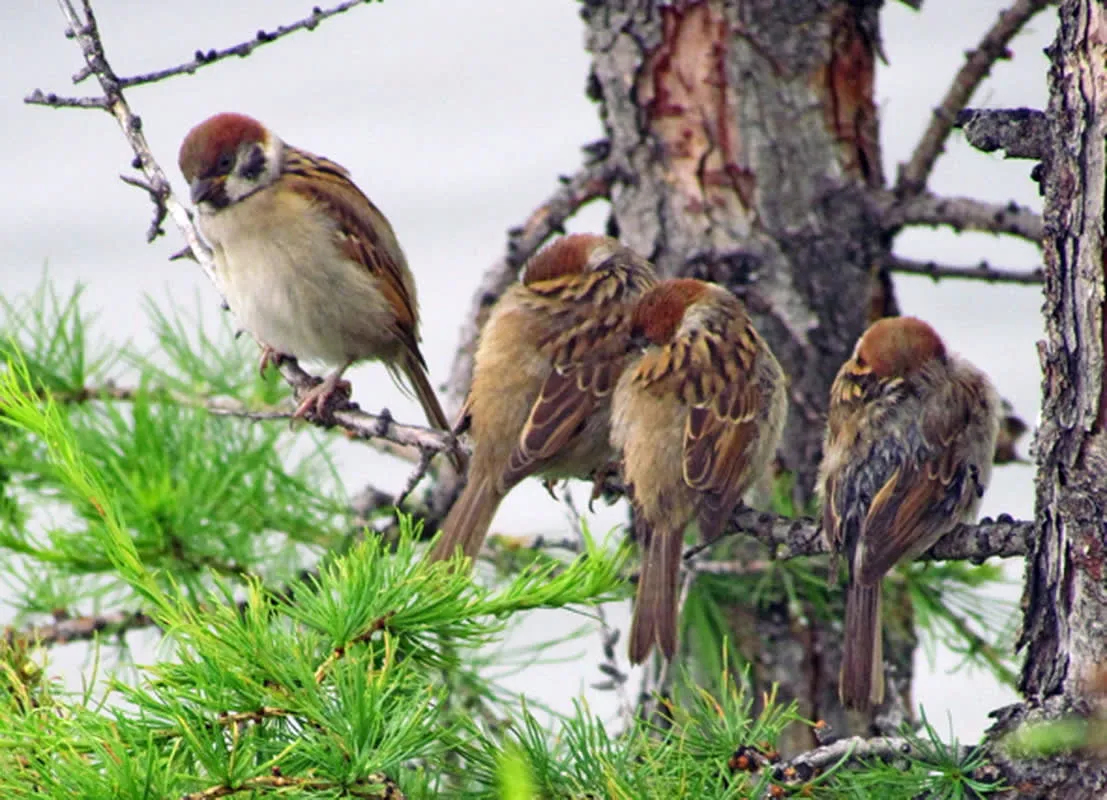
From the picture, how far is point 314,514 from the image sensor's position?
2756 mm

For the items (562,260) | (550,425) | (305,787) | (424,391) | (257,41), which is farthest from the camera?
(424,391)

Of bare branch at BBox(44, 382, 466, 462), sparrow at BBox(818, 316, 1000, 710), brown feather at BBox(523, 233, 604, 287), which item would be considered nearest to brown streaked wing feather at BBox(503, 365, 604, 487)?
→ bare branch at BBox(44, 382, 466, 462)

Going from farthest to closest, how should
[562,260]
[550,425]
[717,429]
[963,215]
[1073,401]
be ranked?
[963,215] < [562,260] < [550,425] < [717,429] < [1073,401]

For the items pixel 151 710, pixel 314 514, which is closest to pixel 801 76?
pixel 314 514

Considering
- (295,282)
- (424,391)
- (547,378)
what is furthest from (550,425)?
(295,282)

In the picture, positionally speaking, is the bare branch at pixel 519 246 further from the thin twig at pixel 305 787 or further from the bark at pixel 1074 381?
the thin twig at pixel 305 787

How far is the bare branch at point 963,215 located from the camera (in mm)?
2977

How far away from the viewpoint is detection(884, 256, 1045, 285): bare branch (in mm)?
3090

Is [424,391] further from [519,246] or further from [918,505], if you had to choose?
[918,505]

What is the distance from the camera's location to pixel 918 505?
8.11 feet

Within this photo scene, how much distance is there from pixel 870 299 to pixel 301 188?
4.39 feet

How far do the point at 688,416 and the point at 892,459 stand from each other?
0.37 m

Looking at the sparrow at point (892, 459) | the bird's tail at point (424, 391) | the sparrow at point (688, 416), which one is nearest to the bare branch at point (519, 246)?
the bird's tail at point (424, 391)

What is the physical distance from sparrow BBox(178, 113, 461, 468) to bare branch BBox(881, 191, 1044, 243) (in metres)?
1.13
